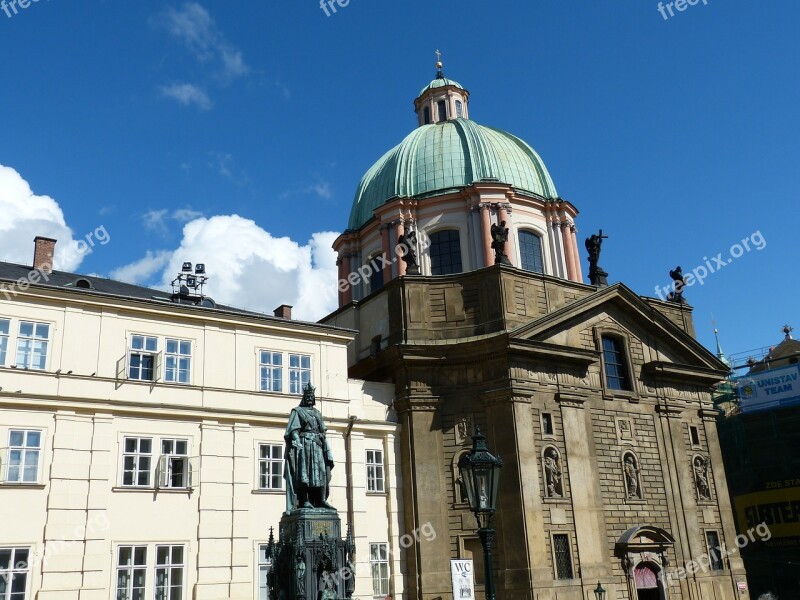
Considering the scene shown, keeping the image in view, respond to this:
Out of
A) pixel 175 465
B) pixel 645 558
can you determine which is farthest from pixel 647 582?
pixel 175 465

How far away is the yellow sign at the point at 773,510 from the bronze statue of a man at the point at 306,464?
3383 cm

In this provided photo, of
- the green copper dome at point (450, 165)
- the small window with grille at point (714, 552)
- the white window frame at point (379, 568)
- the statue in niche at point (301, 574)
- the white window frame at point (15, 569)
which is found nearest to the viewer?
the statue in niche at point (301, 574)

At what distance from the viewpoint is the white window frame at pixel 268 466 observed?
27.4 metres

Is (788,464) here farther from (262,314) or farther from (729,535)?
(262,314)

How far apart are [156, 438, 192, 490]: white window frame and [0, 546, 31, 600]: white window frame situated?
13.7ft

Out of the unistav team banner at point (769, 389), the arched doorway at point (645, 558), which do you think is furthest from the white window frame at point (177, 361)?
the unistav team banner at point (769, 389)

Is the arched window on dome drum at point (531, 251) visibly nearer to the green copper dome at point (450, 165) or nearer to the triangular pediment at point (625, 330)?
the green copper dome at point (450, 165)

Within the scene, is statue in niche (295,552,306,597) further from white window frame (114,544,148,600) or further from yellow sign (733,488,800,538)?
yellow sign (733,488,800,538)

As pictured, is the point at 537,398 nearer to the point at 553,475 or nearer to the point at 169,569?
the point at 553,475

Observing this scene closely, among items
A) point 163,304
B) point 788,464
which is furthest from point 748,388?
point 163,304

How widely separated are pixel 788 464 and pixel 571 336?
59.7 feet

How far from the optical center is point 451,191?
127 ft

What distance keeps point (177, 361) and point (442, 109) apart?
24606 mm

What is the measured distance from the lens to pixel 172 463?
25.8 m
